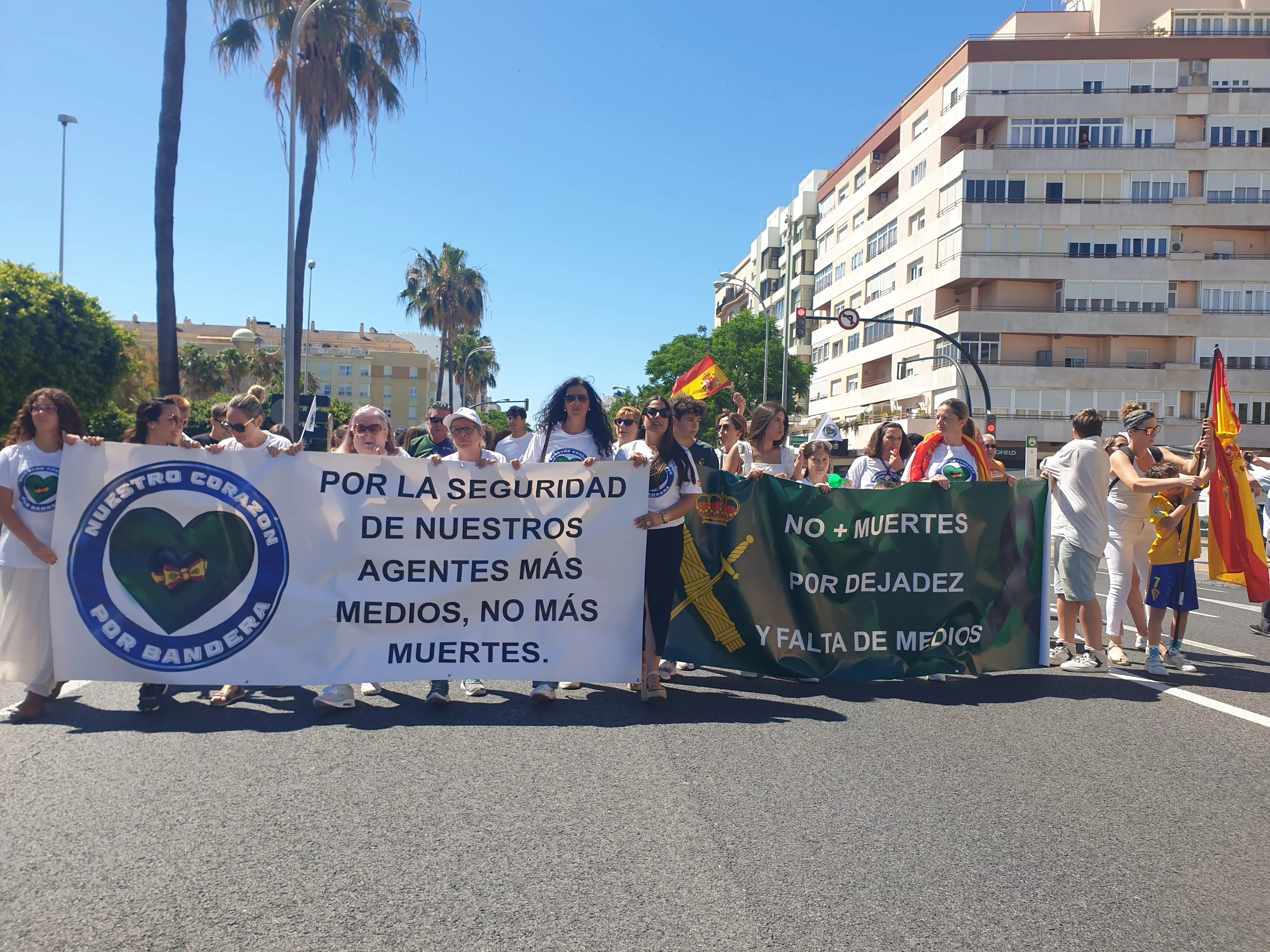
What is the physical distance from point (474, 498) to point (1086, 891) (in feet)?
12.8

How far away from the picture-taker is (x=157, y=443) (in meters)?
5.96

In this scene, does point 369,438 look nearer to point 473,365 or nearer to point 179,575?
point 179,575

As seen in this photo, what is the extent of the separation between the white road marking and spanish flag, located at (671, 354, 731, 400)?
884 centimetres

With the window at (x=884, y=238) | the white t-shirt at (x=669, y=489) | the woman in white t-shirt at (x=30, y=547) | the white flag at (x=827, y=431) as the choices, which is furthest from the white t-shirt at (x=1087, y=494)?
the window at (x=884, y=238)

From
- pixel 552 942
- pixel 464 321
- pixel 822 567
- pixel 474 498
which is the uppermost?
pixel 464 321

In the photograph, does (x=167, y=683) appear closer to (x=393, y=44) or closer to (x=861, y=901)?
(x=861, y=901)

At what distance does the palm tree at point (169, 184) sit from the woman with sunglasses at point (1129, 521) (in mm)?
13843

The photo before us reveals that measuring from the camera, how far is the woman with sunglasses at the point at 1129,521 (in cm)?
718

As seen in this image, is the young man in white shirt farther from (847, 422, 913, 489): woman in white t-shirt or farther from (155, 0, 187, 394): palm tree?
(155, 0, 187, 394): palm tree

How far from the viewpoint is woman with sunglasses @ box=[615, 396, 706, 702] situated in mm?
6047

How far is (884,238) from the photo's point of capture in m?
54.5

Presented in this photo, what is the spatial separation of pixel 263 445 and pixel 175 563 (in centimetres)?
95

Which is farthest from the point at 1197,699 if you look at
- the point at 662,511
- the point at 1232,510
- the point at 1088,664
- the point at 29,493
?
the point at 29,493

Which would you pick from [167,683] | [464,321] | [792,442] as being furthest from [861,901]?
[464,321]
